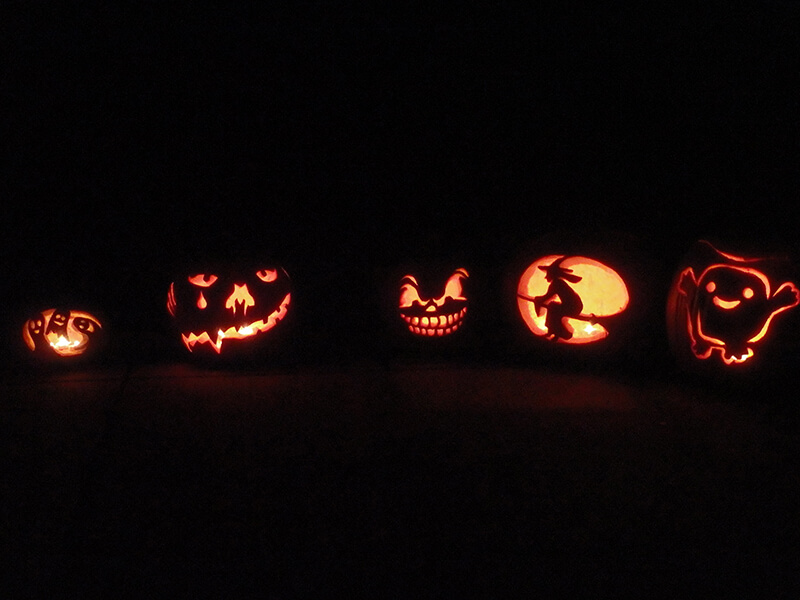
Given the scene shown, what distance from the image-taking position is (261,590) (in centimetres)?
127

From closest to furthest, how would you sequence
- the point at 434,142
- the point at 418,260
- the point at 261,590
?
the point at 261,590, the point at 418,260, the point at 434,142

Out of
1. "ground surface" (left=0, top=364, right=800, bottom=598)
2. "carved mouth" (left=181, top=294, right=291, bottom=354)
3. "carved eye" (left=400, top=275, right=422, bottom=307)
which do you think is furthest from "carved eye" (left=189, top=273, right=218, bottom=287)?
"carved eye" (left=400, top=275, right=422, bottom=307)

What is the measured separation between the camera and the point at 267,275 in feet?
9.39

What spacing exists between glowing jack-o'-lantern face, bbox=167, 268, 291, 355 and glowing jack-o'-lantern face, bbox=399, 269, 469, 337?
63cm

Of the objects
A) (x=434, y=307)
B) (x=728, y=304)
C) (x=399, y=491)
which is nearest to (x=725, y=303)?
(x=728, y=304)

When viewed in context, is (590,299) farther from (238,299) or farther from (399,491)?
(238,299)

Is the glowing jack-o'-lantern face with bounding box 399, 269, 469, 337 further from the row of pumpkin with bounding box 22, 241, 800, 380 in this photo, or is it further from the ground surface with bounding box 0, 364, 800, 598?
the ground surface with bounding box 0, 364, 800, 598

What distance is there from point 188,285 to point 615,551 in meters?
2.15

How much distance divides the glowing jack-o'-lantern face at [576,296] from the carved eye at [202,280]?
150cm

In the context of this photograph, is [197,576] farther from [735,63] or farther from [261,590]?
[735,63]

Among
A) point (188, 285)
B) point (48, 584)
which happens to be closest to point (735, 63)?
point (188, 285)

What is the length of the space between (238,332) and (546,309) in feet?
4.77

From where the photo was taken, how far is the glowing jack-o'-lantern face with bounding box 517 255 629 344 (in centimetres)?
268

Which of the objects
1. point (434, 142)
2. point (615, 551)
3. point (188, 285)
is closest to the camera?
point (615, 551)
